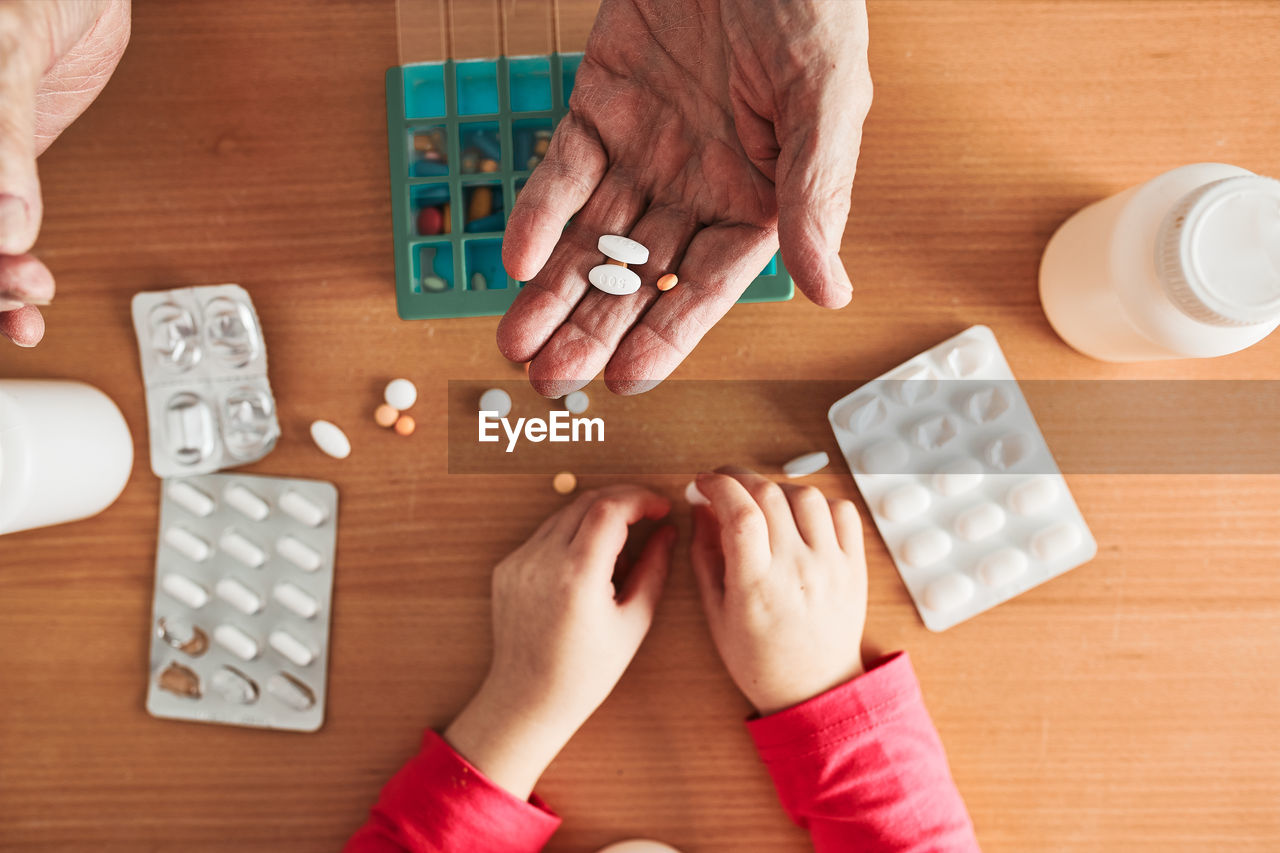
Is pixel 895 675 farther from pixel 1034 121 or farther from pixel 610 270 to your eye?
pixel 1034 121

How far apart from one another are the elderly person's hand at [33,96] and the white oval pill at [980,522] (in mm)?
759

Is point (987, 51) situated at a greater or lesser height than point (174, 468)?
greater

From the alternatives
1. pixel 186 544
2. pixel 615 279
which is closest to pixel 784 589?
pixel 615 279

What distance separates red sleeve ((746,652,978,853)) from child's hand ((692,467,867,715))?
0.08ft

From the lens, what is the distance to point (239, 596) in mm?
755

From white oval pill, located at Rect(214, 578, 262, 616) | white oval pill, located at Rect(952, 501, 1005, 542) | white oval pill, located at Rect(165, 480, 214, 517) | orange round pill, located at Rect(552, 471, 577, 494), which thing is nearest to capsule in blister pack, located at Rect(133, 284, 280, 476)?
white oval pill, located at Rect(165, 480, 214, 517)

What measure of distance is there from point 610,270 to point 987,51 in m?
0.46

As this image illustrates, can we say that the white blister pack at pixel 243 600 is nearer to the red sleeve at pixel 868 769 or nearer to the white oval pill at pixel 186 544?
the white oval pill at pixel 186 544

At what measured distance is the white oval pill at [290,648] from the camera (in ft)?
Answer: 2.47

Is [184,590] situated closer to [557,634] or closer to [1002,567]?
[557,634]

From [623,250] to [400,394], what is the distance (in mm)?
278

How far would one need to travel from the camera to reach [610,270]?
0.63 m

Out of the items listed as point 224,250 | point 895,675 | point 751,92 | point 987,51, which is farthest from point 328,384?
point 987,51

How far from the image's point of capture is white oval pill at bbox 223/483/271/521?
29.7 inches
